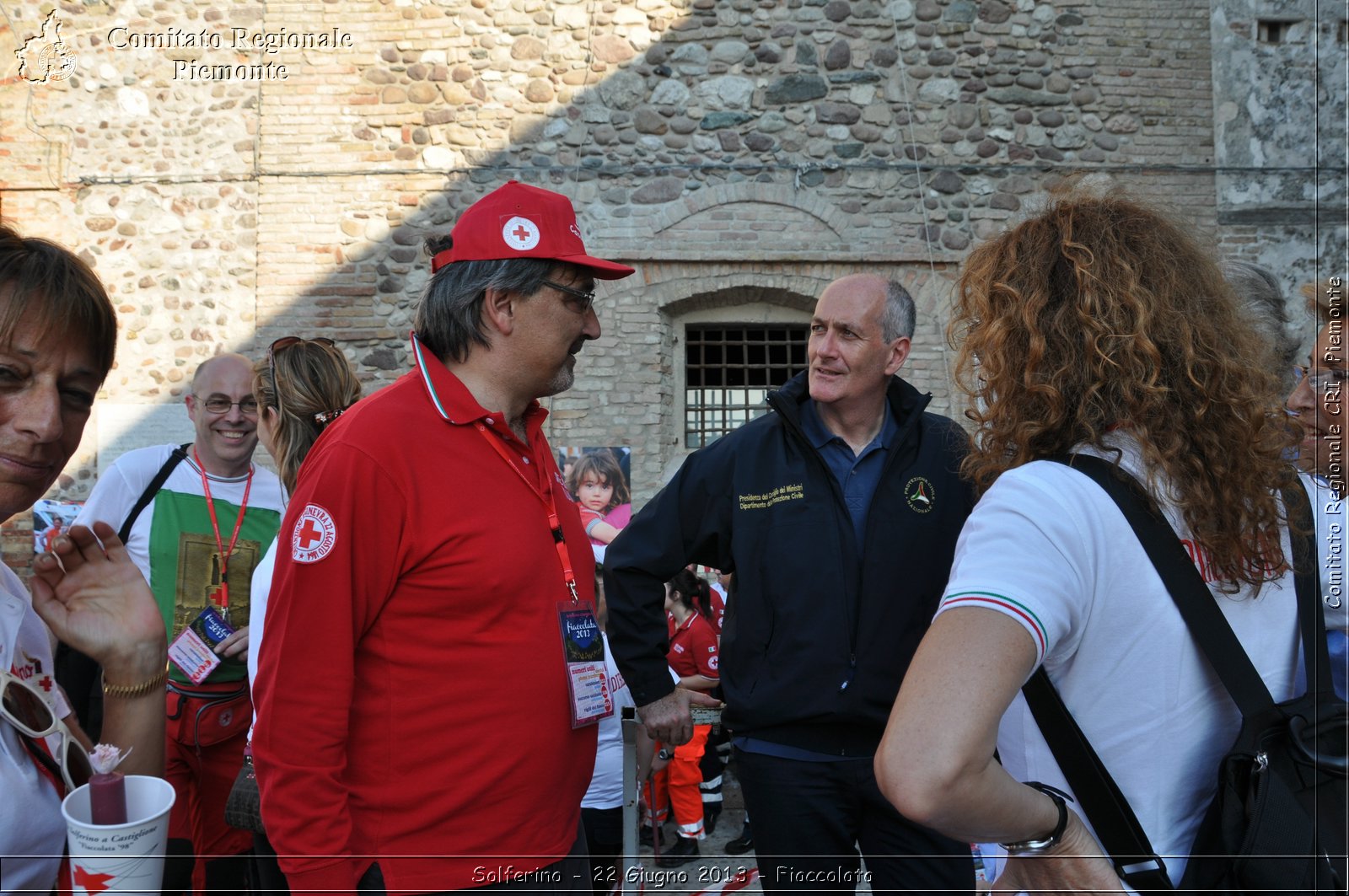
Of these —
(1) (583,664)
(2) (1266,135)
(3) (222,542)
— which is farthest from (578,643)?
(2) (1266,135)

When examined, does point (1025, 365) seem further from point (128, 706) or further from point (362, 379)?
point (362, 379)

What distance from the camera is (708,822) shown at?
623 centimetres

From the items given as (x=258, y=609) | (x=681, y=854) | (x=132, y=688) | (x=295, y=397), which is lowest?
(x=681, y=854)

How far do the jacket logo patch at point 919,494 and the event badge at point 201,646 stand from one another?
234 cm

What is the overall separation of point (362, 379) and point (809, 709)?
20.4 ft

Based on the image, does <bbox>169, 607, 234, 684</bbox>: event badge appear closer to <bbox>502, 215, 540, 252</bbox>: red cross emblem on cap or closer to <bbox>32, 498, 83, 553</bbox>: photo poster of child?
<bbox>502, 215, 540, 252</bbox>: red cross emblem on cap

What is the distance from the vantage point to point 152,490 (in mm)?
3656

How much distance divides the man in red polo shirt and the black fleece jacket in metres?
0.77

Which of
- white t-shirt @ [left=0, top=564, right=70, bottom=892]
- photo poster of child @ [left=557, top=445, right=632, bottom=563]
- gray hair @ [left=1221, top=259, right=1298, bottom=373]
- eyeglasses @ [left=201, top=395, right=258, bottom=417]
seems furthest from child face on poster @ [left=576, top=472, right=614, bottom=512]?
white t-shirt @ [left=0, top=564, right=70, bottom=892]

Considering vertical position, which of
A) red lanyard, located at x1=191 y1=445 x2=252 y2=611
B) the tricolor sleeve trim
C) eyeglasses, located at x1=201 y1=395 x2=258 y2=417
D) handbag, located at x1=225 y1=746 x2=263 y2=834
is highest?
eyeglasses, located at x1=201 y1=395 x2=258 y2=417

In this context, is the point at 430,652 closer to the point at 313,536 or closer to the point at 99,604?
the point at 313,536

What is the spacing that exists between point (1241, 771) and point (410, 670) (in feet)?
4.70

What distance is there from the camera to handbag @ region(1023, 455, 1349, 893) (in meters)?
1.25

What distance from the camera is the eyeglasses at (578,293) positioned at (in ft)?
7.47
